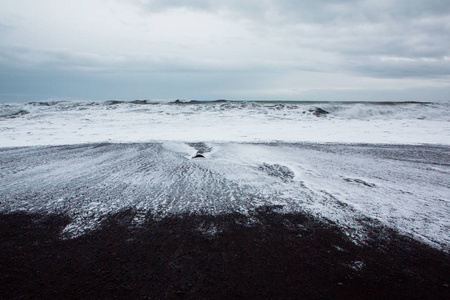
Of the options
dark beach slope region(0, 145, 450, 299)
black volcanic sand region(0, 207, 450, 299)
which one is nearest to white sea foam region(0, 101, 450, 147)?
dark beach slope region(0, 145, 450, 299)

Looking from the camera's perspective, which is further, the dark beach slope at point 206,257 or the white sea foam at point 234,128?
the white sea foam at point 234,128

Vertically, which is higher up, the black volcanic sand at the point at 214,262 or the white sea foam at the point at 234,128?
the white sea foam at the point at 234,128

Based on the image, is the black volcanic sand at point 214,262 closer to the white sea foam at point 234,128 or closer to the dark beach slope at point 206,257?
the dark beach slope at point 206,257

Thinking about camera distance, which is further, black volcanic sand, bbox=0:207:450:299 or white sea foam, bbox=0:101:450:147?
white sea foam, bbox=0:101:450:147

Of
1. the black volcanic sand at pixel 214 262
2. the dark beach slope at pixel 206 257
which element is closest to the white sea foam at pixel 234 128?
the dark beach slope at pixel 206 257

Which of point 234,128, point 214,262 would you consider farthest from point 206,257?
point 234,128

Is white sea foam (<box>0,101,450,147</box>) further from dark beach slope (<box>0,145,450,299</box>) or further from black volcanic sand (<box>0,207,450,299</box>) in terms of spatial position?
black volcanic sand (<box>0,207,450,299</box>)

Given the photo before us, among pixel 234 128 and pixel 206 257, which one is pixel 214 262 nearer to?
pixel 206 257

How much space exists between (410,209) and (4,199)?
3.54 m

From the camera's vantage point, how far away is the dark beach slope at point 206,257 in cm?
117

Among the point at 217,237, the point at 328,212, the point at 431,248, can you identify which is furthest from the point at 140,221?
the point at 431,248

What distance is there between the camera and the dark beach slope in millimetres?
1171

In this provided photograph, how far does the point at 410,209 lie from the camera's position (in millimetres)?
2033

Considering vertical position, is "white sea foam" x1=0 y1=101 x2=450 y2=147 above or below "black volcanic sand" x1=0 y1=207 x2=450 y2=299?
above
